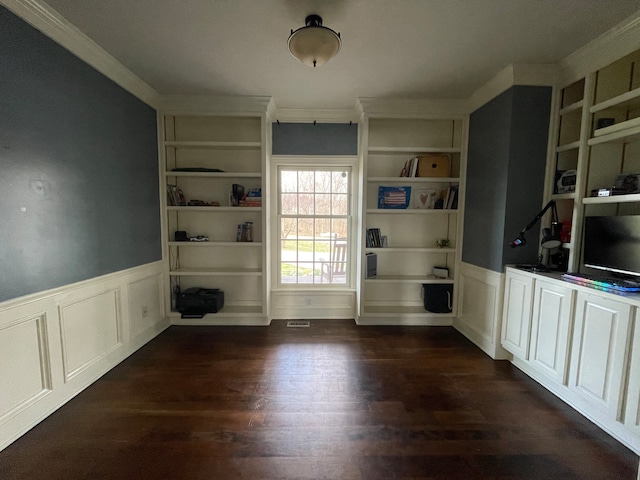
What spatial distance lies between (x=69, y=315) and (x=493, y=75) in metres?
3.97

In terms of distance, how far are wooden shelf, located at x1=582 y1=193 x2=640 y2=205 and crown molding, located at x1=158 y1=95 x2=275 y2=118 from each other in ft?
9.82

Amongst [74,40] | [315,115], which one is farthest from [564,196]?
[74,40]

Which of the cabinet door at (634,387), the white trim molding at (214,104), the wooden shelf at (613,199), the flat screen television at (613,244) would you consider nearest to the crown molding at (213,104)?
the white trim molding at (214,104)

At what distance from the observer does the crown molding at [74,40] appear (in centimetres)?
162

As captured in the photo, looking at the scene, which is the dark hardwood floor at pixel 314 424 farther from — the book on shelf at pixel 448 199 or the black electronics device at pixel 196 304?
the book on shelf at pixel 448 199

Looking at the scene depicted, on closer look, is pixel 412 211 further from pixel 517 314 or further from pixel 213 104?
pixel 213 104

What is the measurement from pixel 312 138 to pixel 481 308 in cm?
268

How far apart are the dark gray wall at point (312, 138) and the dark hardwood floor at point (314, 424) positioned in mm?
2315

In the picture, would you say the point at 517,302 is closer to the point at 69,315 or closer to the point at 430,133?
the point at 430,133

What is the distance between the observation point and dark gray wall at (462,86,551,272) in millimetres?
2379

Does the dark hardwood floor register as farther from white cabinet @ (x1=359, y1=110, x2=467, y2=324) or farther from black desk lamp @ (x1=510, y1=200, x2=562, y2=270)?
black desk lamp @ (x1=510, y1=200, x2=562, y2=270)

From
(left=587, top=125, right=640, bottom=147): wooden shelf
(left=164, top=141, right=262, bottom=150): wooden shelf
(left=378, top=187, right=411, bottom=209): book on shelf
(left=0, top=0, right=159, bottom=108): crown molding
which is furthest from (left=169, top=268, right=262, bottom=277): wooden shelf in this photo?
(left=587, top=125, right=640, bottom=147): wooden shelf

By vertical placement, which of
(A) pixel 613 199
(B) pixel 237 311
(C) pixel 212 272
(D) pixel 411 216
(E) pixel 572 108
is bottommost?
(B) pixel 237 311

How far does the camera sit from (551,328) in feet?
6.63
